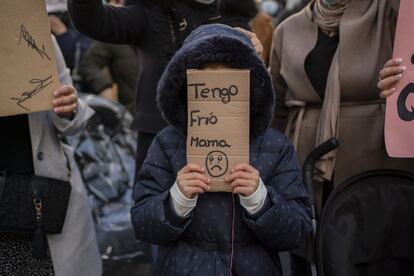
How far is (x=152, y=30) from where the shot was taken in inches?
104

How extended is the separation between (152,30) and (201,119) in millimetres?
811

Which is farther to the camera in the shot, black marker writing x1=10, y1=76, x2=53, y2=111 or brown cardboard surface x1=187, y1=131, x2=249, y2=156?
black marker writing x1=10, y1=76, x2=53, y2=111

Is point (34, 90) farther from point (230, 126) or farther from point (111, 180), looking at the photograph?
point (111, 180)

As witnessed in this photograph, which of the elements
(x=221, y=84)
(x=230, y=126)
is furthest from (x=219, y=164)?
(x=221, y=84)

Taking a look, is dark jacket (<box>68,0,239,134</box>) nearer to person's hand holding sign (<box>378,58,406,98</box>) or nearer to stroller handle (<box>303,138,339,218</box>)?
stroller handle (<box>303,138,339,218</box>)

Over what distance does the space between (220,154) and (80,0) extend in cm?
88

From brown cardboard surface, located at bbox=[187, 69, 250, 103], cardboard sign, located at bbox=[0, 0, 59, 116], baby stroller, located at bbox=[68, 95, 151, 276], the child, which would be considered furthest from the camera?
baby stroller, located at bbox=[68, 95, 151, 276]

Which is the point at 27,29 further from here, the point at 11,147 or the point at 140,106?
the point at 140,106

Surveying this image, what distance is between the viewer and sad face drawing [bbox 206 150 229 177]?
6.37ft

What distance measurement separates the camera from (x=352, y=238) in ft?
7.26

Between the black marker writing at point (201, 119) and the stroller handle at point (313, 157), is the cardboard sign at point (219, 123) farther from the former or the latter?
the stroller handle at point (313, 157)

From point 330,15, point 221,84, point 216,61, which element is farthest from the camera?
point 330,15

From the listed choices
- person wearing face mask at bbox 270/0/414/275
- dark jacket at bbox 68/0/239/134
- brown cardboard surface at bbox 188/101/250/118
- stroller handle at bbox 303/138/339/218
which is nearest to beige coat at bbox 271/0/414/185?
person wearing face mask at bbox 270/0/414/275

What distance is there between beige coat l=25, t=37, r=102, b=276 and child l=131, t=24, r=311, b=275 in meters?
0.46
